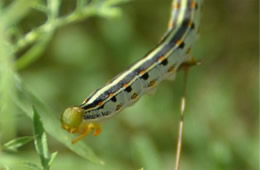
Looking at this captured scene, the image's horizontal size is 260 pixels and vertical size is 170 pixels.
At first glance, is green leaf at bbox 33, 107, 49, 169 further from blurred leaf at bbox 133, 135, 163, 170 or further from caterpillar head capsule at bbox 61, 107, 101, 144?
blurred leaf at bbox 133, 135, 163, 170

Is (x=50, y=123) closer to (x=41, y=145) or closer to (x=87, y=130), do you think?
(x=87, y=130)

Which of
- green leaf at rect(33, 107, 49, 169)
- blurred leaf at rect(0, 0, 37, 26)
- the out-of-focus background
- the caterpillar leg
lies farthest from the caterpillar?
the out-of-focus background

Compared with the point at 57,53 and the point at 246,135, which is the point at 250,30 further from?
the point at 57,53

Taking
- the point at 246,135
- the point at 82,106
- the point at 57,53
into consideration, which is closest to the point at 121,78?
the point at 82,106

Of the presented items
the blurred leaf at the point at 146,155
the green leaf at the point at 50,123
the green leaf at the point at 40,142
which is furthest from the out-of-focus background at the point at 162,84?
the green leaf at the point at 40,142

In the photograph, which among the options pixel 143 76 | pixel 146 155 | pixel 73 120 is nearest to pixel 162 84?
pixel 146 155

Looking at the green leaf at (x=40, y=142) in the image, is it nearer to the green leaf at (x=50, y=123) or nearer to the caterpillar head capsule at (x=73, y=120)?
the caterpillar head capsule at (x=73, y=120)
